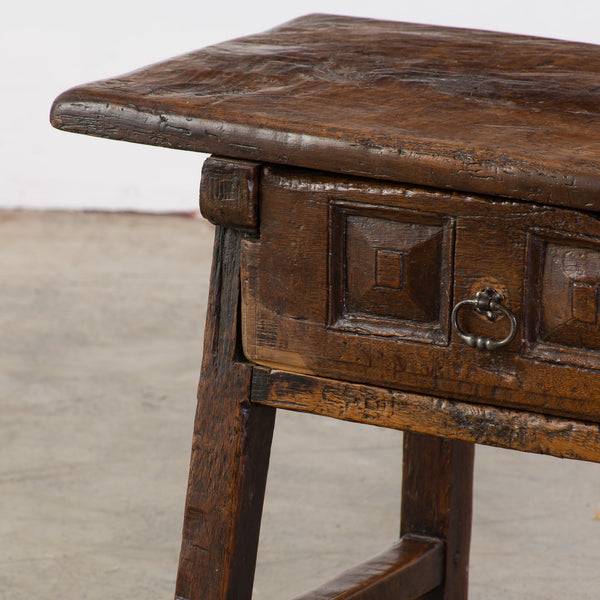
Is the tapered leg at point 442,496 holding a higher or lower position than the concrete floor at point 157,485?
higher

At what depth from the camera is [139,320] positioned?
3826 mm

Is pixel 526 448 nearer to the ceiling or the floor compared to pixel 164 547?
nearer to the ceiling

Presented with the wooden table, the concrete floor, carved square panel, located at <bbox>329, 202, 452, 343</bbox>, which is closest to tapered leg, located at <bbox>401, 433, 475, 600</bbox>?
the concrete floor

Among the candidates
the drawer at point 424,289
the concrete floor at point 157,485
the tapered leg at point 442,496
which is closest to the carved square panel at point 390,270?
the drawer at point 424,289

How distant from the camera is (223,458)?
4.26ft

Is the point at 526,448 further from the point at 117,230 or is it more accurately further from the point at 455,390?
the point at 117,230

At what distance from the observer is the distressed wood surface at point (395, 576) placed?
176 centimetres

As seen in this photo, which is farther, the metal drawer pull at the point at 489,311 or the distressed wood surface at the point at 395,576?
the distressed wood surface at the point at 395,576

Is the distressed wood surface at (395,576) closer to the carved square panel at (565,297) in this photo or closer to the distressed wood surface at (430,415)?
the distressed wood surface at (430,415)

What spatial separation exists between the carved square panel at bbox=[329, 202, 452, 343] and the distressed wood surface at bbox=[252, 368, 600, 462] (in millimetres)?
69

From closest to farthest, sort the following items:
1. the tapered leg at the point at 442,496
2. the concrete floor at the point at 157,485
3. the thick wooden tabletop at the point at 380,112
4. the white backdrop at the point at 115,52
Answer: the thick wooden tabletop at the point at 380,112 < the tapered leg at the point at 442,496 < the concrete floor at the point at 157,485 < the white backdrop at the point at 115,52

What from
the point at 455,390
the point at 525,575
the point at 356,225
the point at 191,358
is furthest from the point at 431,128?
the point at 191,358

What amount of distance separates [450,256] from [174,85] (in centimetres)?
35

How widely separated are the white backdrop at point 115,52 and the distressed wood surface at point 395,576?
12.0 ft
